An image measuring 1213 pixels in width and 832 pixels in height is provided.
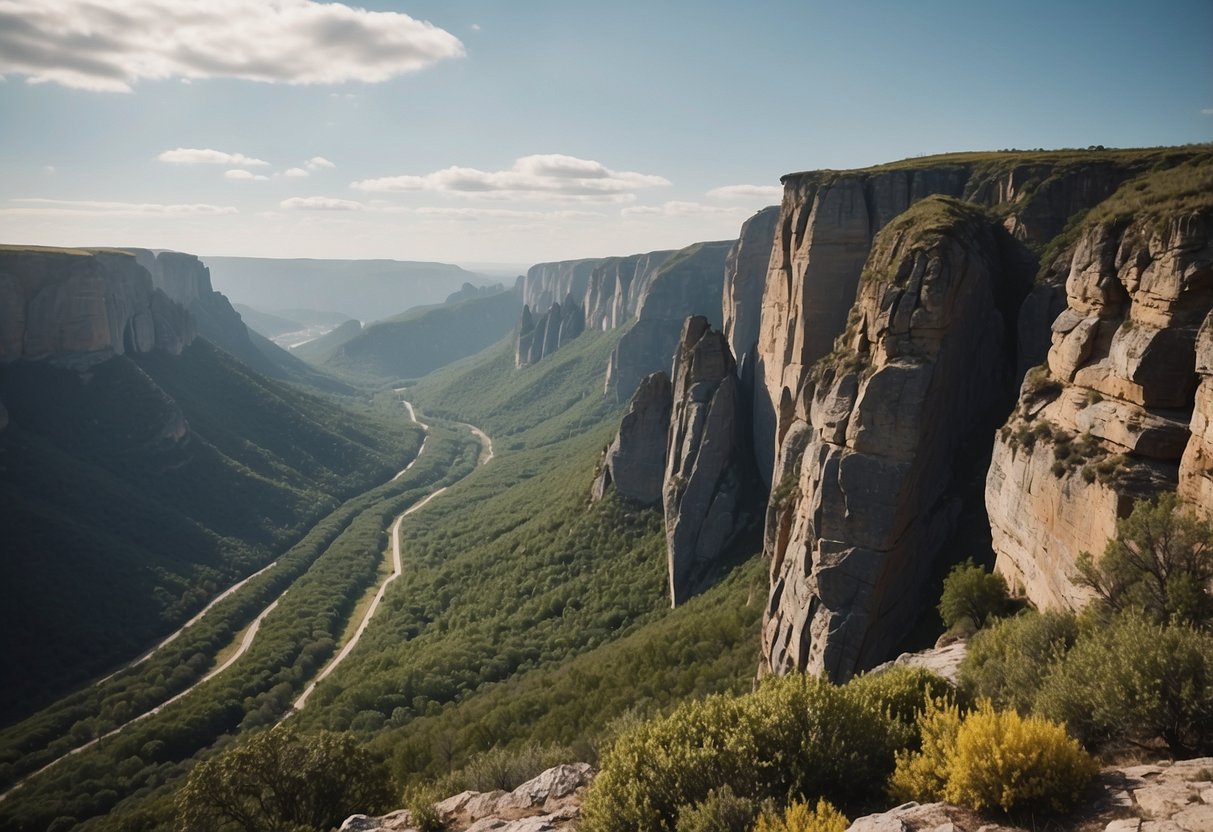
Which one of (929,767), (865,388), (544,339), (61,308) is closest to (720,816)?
(929,767)

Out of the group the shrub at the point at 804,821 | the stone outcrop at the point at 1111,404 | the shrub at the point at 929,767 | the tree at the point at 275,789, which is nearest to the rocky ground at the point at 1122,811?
the shrub at the point at 929,767

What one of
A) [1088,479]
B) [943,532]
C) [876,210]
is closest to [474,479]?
[876,210]

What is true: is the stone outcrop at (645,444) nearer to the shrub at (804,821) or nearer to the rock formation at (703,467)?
the rock formation at (703,467)

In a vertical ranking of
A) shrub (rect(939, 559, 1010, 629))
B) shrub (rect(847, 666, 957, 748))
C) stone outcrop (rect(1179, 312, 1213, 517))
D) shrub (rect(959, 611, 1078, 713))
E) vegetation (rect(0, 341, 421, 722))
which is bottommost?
vegetation (rect(0, 341, 421, 722))

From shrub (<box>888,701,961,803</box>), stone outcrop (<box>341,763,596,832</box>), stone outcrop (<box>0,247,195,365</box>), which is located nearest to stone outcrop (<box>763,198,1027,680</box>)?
stone outcrop (<box>341,763,596,832</box>)

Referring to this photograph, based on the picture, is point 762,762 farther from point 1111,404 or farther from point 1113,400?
point 1113,400

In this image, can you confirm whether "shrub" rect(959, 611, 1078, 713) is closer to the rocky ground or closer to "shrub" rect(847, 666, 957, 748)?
"shrub" rect(847, 666, 957, 748)
